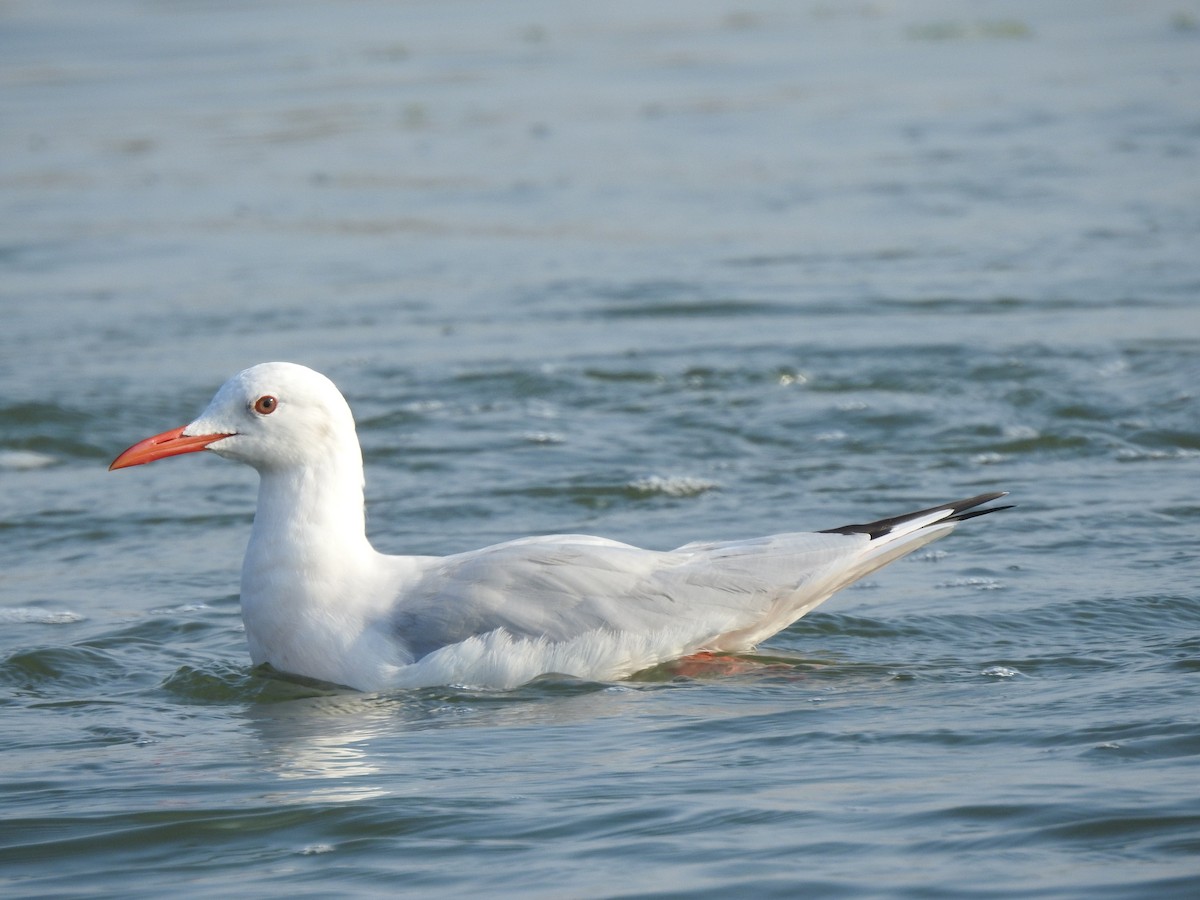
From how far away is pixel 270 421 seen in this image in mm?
6504

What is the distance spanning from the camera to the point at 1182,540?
7.62m

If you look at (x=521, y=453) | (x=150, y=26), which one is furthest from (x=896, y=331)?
(x=150, y=26)

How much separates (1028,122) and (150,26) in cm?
1435

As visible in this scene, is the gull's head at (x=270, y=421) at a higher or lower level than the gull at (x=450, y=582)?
higher

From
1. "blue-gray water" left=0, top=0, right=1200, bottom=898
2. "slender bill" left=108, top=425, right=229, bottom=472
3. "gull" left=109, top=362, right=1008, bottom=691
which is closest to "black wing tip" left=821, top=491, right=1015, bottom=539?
"gull" left=109, top=362, right=1008, bottom=691

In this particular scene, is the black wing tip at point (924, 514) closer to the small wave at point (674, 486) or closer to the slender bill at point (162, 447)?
the small wave at point (674, 486)

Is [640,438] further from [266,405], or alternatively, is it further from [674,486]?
[266,405]

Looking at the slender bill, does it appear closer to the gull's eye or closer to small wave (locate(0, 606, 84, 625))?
the gull's eye

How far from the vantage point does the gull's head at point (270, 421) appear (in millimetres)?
6488

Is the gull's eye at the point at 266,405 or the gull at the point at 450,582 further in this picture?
the gull's eye at the point at 266,405

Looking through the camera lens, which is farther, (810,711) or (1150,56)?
(1150,56)

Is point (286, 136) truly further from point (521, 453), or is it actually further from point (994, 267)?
point (521, 453)

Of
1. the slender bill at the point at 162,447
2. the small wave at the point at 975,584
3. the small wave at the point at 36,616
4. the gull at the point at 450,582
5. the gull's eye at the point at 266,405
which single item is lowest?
the small wave at the point at 975,584

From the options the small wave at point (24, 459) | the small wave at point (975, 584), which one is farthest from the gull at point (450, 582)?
the small wave at point (24, 459)
